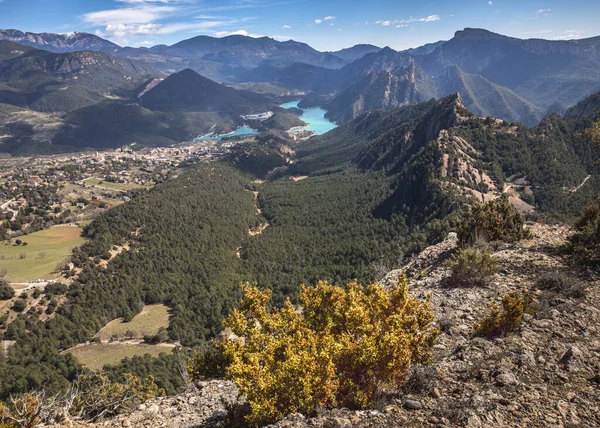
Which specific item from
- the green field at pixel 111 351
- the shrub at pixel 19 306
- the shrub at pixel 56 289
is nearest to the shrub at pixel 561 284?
the green field at pixel 111 351

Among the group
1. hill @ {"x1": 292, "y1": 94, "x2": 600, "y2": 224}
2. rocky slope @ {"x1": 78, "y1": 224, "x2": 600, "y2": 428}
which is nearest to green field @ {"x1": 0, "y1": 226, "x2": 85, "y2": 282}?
rocky slope @ {"x1": 78, "y1": 224, "x2": 600, "y2": 428}

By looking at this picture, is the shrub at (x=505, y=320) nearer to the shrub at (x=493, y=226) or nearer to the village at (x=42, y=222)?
the shrub at (x=493, y=226)

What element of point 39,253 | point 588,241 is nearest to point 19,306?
point 39,253

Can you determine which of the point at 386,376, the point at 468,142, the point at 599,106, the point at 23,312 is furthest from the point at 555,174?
the point at 23,312

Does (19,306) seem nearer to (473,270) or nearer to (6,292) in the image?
(6,292)

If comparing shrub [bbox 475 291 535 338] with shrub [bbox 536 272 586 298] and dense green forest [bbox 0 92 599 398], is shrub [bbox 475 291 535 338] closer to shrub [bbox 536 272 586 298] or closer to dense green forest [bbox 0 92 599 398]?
shrub [bbox 536 272 586 298]

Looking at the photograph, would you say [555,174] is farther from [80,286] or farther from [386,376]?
[80,286]
